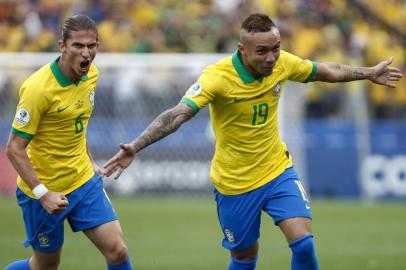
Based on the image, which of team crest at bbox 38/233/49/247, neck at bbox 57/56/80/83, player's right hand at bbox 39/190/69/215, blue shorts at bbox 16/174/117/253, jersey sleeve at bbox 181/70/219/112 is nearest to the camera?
player's right hand at bbox 39/190/69/215

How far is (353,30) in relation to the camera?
21.7 metres

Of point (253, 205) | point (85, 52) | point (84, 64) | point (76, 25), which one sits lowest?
point (253, 205)

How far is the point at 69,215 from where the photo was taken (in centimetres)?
873

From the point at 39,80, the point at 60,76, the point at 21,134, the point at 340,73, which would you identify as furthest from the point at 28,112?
the point at 340,73

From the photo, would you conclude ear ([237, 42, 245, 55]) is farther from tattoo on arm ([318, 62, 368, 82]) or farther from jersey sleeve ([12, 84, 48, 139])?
jersey sleeve ([12, 84, 48, 139])

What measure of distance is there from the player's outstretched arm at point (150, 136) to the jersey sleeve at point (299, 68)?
116 cm

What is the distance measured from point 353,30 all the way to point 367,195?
3.88m

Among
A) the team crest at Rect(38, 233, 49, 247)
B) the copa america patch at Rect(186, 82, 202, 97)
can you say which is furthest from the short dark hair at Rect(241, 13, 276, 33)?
the team crest at Rect(38, 233, 49, 247)

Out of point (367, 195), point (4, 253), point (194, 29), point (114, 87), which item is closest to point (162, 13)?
point (194, 29)

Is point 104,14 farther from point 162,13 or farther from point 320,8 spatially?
point 320,8

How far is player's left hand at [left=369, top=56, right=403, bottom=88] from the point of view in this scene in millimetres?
9250

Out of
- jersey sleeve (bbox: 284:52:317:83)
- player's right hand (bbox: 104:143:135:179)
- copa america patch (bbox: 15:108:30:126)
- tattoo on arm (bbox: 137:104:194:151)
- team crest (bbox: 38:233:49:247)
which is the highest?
jersey sleeve (bbox: 284:52:317:83)

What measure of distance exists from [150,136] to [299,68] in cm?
166

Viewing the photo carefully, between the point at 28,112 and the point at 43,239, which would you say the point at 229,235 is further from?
the point at 28,112
